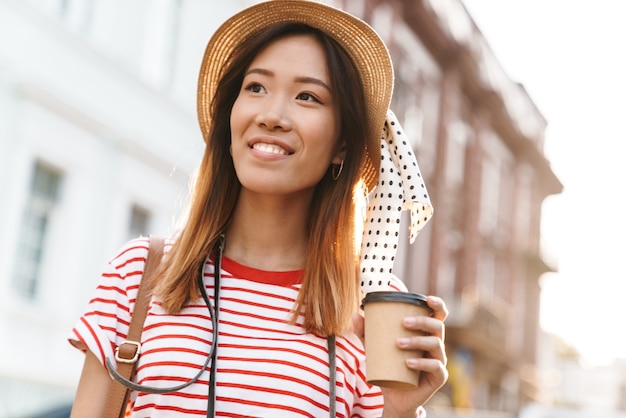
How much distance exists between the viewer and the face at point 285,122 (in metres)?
2.53

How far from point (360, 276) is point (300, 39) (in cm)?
66

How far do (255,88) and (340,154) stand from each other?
308 mm

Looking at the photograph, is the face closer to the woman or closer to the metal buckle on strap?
the woman

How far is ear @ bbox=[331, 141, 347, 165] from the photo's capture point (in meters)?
2.78

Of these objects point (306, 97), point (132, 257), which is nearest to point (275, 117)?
point (306, 97)

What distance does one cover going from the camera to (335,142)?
2729mm

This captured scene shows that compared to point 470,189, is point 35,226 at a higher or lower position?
lower

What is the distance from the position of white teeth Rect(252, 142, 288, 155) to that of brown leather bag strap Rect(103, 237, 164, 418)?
40cm

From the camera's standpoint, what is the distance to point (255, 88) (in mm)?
2660

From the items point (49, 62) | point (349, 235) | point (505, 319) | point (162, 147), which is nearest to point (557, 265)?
point (505, 319)

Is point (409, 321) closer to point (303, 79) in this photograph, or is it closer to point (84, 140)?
point (303, 79)

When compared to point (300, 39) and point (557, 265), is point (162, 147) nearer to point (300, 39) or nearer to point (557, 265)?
point (300, 39)

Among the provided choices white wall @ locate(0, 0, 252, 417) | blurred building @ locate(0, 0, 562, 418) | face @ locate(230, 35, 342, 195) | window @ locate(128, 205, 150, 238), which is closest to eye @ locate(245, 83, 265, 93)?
face @ locate(230, 35, 342, 195)

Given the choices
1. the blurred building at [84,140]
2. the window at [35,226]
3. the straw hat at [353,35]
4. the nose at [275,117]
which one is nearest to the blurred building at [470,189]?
the blurred building at [84,140]
